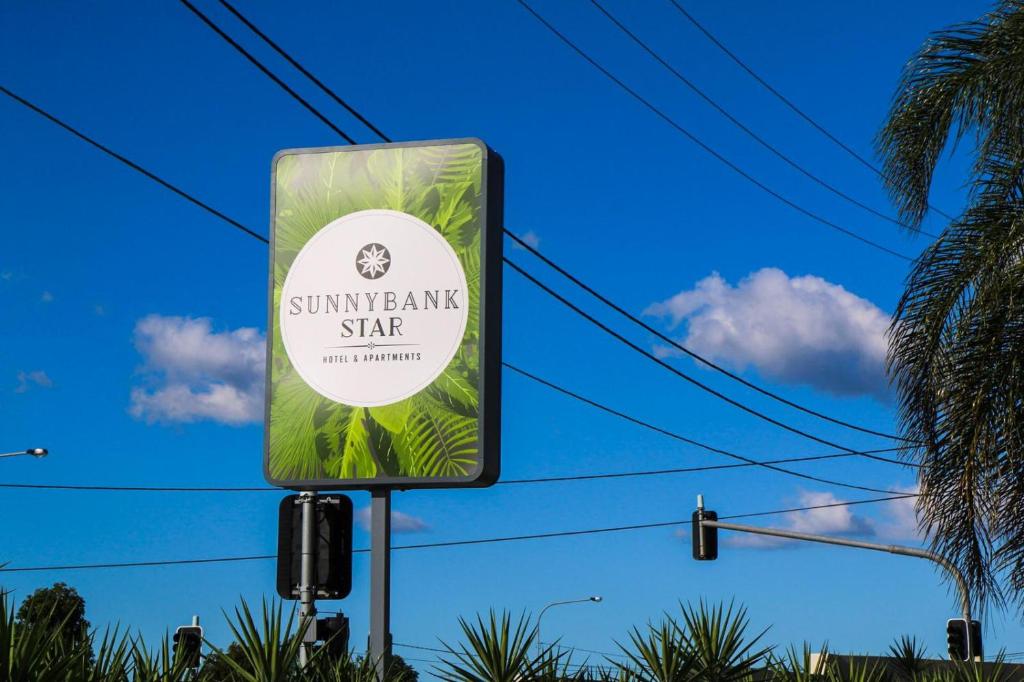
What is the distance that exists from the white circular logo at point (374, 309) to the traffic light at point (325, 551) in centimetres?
88

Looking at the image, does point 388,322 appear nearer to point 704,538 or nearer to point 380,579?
point 380,579

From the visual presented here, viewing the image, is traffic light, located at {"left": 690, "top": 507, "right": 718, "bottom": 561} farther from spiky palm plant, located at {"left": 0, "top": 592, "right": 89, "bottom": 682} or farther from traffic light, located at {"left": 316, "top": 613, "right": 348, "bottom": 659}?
spiky palm plant, located at {"left": 0, "top": 592, "right": 89, "bottom": 682}

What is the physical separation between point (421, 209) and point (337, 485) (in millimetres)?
2059

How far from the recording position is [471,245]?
8.93 meters

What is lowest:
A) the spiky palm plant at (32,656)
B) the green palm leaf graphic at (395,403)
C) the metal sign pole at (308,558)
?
the spiky palm plant at (32,656)

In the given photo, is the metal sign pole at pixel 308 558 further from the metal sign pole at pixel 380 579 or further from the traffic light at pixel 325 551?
the metal sign pole at pixel 380 579

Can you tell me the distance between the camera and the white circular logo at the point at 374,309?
8.83 metres

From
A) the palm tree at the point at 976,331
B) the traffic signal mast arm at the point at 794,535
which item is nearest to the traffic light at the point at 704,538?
the traffic signal mast arm at the point at 794,535

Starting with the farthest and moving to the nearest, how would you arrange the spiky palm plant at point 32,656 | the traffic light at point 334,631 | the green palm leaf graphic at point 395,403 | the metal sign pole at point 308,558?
the traffic light at point 334,631, the metal sign pole at point 308,558, the green palm leaf graphic at point 395,403, the spiky palm plant at point 32,656

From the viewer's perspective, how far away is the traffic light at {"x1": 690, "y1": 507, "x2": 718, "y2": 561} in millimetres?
32781

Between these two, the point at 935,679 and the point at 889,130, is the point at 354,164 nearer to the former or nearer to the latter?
the point at 935,679

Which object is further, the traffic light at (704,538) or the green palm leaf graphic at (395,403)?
the traffic light at (704,538)

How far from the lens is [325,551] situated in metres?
9.32

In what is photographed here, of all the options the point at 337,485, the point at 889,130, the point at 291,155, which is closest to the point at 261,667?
the point at 337,485
